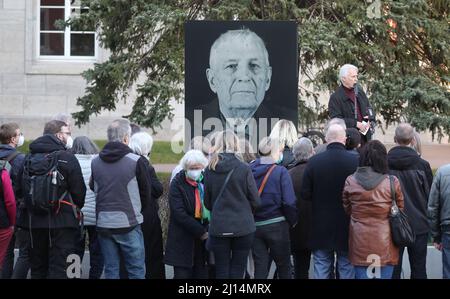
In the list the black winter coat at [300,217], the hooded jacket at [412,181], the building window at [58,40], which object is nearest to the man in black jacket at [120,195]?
the black winter coat at [300,217]

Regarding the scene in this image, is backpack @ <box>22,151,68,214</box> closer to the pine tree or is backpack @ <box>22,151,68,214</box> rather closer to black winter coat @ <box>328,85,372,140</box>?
black winter coat @ <box>328,85,372,140</box>

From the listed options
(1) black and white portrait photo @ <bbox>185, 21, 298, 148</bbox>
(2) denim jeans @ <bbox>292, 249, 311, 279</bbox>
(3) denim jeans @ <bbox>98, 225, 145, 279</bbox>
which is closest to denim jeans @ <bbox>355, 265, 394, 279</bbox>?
(2) denim jeans @ <bbox>292, 249, 311, 279</bbox>

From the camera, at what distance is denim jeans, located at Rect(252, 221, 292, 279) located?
25.9 feet

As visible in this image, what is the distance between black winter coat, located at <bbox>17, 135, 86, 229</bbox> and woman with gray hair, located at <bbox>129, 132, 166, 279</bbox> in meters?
0.63

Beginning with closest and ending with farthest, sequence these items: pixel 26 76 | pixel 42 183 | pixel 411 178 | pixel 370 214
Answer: pixel 370 214
pixel 42 183
pixel 411 178
pixel 26 76

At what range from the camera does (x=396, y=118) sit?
1315 centimetres

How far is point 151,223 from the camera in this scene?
28.1 ft

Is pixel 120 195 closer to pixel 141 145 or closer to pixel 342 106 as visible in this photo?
pixel 141 145

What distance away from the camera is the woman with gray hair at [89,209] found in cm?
855

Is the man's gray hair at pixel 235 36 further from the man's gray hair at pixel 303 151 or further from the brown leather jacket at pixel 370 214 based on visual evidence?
the brown leather jacket at pixel 370 214

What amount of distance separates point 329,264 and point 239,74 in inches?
130

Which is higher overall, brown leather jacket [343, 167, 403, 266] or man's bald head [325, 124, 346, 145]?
man's bald head [325, 124, 346, 145]

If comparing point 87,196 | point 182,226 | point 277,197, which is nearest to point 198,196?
point 182,226

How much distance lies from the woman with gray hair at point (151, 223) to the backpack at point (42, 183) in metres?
0.80
